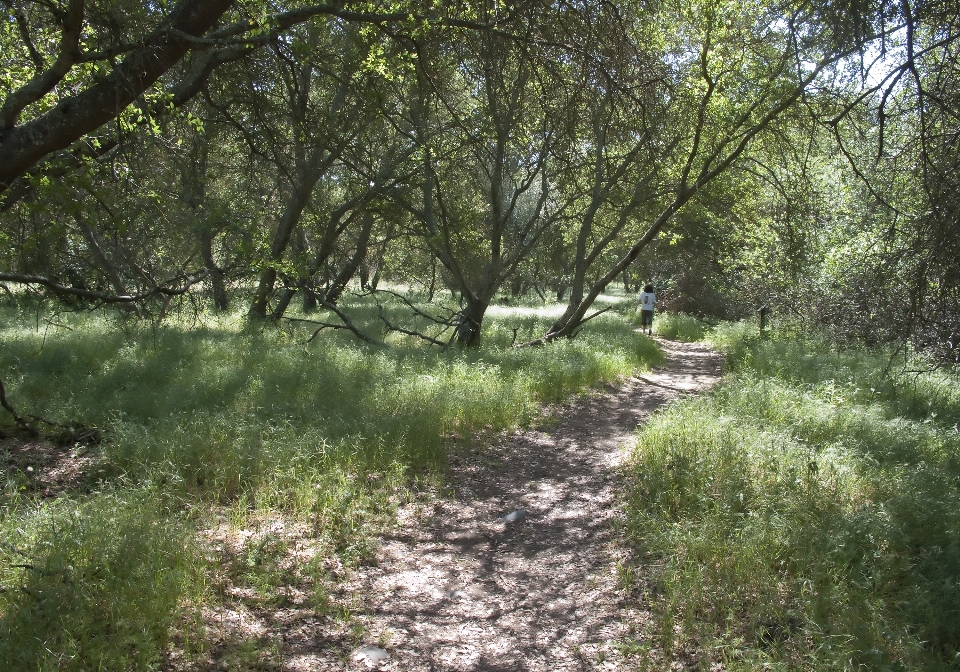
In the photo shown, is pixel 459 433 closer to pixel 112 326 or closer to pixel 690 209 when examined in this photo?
pixel 112 326

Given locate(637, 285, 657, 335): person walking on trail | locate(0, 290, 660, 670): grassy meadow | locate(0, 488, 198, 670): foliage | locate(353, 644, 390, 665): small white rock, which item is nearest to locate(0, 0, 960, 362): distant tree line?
locate(0, 290, 660, 670): grassy meadow

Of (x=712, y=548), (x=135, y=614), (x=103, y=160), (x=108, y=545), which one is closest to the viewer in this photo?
(x=135, y=614)

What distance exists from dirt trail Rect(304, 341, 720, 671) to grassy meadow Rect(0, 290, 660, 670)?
0.32 meters

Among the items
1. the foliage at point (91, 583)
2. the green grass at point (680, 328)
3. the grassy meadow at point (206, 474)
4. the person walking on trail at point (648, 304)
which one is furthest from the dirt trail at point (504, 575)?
the green grass at point (680, 328)

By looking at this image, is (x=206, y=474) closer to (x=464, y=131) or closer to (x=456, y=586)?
(x=456, y=586)

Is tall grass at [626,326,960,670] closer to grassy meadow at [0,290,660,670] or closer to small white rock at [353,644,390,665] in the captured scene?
small white rock at [353,644,390,665]

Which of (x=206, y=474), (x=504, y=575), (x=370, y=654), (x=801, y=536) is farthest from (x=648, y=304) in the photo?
(x=370, y=654)

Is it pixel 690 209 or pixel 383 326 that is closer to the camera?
pixel 690 209

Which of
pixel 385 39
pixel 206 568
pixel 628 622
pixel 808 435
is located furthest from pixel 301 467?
pixel 385 39

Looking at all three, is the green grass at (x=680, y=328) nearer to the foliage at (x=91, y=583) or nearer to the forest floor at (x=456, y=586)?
the forest floor at (x=456, y=586)

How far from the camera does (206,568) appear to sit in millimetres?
3740

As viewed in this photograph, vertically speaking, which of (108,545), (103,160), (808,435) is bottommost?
(108,545)

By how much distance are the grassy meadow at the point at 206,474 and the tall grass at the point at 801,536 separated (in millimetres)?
2092

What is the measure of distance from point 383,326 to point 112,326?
699cm
